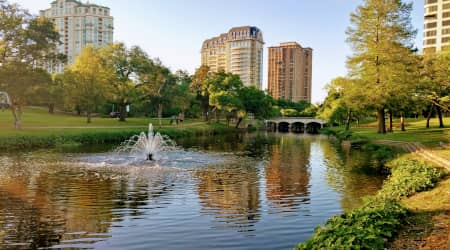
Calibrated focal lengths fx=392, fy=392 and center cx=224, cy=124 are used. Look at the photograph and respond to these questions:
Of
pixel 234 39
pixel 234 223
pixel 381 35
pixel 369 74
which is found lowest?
pixel 234 223

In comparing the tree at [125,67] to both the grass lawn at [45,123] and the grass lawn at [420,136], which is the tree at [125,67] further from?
the grass lawn at [420,136]

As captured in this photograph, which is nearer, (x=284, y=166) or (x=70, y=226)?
(x=70, y=226)

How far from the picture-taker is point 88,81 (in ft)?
171

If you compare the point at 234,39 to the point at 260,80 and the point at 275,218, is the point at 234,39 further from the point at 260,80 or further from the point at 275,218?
the point at 275,218

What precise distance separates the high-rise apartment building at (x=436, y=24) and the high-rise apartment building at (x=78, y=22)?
122372 millimetres

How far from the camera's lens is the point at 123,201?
14156mm

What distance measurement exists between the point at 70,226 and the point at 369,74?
34.0 meters

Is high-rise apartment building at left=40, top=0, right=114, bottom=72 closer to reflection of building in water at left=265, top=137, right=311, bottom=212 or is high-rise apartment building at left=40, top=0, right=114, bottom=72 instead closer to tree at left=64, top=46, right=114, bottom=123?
tree at left=64, top=46, right=114, bottom=123

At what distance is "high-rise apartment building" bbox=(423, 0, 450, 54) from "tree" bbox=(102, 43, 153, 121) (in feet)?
276

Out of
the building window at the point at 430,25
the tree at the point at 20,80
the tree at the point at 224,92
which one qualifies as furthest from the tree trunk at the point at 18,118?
the building window at the point at 430,25

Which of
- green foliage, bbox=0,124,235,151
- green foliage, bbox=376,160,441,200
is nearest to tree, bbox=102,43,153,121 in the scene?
green foliage, bbox=0,124,235,151

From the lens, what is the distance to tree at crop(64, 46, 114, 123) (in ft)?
168

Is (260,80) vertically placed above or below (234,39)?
below

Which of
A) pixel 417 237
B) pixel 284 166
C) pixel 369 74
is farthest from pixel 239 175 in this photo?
pixel 369 74
